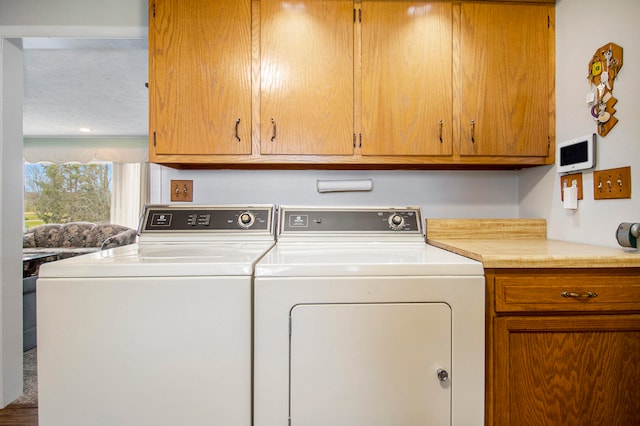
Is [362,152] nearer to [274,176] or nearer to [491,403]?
[274,176]

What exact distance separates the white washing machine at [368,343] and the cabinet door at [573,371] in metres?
0.17

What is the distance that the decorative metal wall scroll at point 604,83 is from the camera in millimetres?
1288

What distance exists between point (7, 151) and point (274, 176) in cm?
152

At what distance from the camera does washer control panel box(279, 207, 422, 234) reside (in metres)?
1.60

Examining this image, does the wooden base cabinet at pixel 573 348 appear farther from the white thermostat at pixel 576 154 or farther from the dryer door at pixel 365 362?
the white thermostat at pixel 576 154

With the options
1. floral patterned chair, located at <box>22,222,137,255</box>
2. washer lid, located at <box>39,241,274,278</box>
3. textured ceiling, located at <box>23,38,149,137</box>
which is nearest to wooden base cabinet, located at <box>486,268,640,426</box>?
washer lid, located at <box>39,241,274,278</box>

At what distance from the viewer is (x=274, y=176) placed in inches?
72.7

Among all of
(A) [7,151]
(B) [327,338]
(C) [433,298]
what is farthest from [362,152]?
(A) [7,151]

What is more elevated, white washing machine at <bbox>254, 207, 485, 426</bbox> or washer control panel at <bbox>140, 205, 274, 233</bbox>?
Result: washer control panel at <bbox>140, 205, 274, 233</bbox>

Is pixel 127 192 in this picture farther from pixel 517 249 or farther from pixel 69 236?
pixel 517 249

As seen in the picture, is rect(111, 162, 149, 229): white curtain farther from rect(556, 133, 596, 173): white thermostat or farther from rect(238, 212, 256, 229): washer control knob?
rect(556, 133, 596, 173): white thermostat

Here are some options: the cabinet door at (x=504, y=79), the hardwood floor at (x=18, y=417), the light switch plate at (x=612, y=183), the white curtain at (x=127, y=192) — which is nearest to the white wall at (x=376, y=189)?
the cabinet door at (x=504, y=79)

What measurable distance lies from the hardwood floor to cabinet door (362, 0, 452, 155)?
2257 mm

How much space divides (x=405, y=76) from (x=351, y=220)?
76 cm
